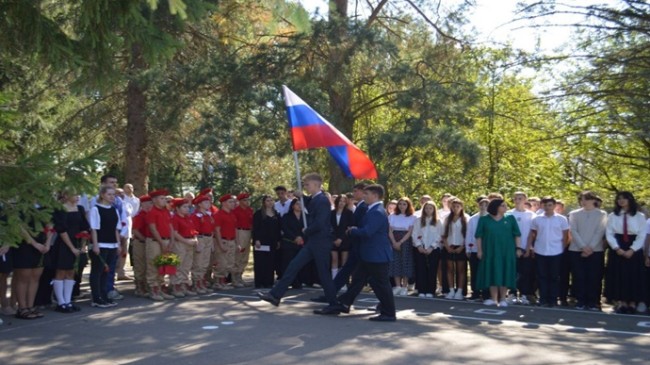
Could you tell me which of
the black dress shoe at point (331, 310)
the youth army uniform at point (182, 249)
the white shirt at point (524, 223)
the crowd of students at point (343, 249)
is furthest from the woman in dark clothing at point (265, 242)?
the white shirt at point (524, 223)

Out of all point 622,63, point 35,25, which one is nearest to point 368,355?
point 35,25

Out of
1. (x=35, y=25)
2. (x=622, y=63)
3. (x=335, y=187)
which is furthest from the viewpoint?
(x=335, y=187)

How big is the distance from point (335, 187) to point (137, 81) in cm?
548

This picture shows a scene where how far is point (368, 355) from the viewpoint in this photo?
850 cm

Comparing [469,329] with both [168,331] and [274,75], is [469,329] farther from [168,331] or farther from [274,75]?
[274,75]

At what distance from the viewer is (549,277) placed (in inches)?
516

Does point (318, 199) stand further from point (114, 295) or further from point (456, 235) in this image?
point (114, 295)

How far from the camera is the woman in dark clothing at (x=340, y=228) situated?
47.9 feet

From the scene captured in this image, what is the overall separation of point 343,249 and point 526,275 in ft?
11.5

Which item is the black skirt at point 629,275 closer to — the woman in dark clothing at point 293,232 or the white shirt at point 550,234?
the white shirt at point 550,234

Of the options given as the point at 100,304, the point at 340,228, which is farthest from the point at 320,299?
the point at 100,304

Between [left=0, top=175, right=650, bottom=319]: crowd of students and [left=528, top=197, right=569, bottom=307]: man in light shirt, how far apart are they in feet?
0.06

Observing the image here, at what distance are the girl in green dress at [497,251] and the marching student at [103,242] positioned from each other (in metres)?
6.03

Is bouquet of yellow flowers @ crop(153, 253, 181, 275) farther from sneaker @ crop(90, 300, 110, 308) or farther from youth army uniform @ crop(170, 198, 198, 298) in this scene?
sneaker @ crop(90, 300, 110, 308)
